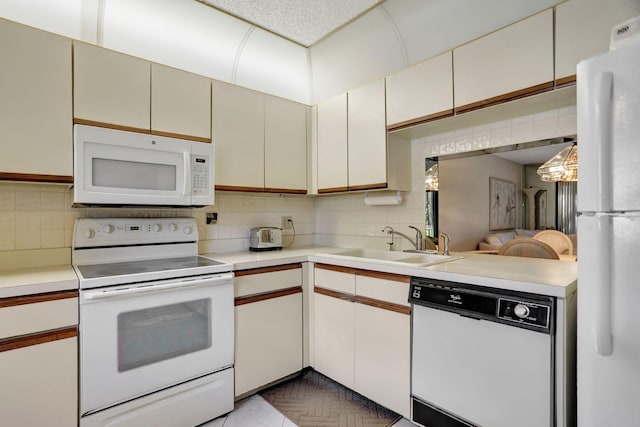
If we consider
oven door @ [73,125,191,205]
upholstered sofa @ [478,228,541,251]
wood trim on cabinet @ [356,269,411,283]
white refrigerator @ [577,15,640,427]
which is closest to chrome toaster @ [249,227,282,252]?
oven door @ [73,125,191,205]

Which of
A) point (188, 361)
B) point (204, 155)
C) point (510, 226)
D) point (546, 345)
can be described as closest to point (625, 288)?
point (546, 345)

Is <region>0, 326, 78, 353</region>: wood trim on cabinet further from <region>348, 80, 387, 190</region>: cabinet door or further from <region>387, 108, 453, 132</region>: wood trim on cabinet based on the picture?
<region>387, 108, 453, 132</region>: wood trim on cabinet

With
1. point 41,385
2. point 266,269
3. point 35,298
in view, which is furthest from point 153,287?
point 266,269

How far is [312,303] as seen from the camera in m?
2.32

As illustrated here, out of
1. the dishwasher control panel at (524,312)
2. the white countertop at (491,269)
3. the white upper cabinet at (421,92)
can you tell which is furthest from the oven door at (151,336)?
the white upper cabinet at (421,92)

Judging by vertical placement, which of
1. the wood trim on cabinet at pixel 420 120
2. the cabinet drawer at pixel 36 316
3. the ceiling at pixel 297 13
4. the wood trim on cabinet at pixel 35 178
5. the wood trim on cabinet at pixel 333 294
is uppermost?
the ceiling at pixel 297 13

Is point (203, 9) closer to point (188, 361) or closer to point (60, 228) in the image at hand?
point (60, 228)

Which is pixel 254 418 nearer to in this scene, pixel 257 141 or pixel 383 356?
pixel 383 356

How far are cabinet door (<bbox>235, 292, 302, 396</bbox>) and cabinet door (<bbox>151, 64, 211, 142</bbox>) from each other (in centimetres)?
118

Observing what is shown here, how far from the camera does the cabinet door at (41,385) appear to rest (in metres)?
1.34

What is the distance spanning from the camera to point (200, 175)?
2.10m

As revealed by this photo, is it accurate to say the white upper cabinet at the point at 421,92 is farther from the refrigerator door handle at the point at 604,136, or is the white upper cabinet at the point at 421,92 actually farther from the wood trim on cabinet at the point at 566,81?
the refrigerator door handle at the point at 604,136

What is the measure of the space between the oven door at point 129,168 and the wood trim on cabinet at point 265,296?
0.70 metres

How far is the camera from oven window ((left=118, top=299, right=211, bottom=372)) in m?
1.60
